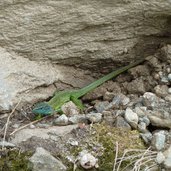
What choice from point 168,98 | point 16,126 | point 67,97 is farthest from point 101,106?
point 16,126

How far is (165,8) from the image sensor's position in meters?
2.51

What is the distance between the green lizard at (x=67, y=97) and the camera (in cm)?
244

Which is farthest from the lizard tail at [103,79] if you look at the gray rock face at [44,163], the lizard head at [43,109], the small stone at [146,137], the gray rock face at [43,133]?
the gray rock face at [44,163]

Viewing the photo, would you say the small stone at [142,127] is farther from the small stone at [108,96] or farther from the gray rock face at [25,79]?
the gray rock face at [25,79]

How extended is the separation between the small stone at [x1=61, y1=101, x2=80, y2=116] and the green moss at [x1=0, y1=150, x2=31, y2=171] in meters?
0.41

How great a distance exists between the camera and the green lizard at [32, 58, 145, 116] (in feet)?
8.02

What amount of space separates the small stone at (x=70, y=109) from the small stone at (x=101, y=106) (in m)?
0.09

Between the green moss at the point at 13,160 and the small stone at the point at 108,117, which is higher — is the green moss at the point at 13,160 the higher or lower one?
the lower one

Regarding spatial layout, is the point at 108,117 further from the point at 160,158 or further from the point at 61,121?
the point at 160,158

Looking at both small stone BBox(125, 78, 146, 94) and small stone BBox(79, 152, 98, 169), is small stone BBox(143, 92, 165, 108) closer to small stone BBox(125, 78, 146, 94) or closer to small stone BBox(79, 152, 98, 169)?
small stone BBox(125, 78, 146, 94)

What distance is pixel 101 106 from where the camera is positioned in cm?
253

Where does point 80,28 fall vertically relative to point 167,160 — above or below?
above

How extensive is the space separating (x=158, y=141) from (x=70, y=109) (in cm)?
49

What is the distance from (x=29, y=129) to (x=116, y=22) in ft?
2.05
